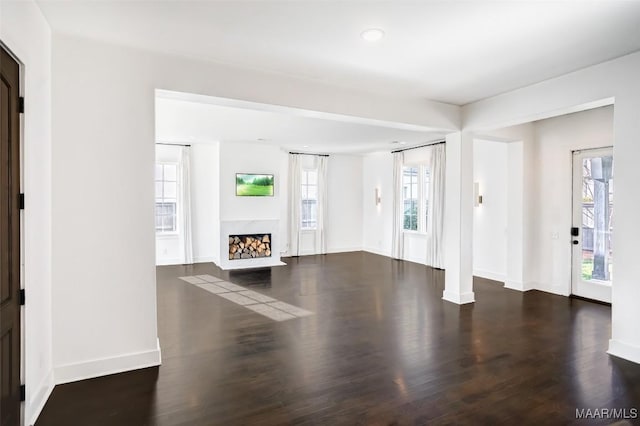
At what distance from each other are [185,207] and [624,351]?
7.78 m

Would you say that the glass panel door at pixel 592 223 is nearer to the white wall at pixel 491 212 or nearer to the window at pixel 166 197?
the white wall at pixel 491 212

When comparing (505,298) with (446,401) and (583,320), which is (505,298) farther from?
(446,401)

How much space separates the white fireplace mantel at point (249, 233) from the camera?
26.8ft

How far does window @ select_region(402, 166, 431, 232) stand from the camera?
28.4 feet

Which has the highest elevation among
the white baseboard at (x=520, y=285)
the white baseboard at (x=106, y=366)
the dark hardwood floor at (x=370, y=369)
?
the white baseboard at (x=520, y=285)

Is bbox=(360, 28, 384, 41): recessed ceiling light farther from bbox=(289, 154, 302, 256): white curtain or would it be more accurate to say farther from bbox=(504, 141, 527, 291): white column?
bbox=(289, 154, 302, 256): white curtain

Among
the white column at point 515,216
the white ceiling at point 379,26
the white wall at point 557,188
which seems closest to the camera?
the white ceiling at point 379,26

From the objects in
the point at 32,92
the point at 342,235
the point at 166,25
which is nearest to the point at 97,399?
the point at 32,92

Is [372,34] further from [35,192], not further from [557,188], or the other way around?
[557,188]

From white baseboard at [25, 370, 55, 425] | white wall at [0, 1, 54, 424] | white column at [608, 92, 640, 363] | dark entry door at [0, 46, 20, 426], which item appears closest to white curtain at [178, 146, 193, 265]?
white wall at [0, 1, 54, 424]

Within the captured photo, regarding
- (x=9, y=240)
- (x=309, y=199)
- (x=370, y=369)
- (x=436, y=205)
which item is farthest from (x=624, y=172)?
(x=309, y=199)

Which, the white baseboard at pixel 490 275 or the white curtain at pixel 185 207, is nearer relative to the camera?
the white baseboard at pixel 490 275

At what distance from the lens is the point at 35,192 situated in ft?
8.49

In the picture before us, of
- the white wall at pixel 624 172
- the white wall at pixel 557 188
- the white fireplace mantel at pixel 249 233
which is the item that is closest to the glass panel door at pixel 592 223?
the white wall at pixel 557 188
